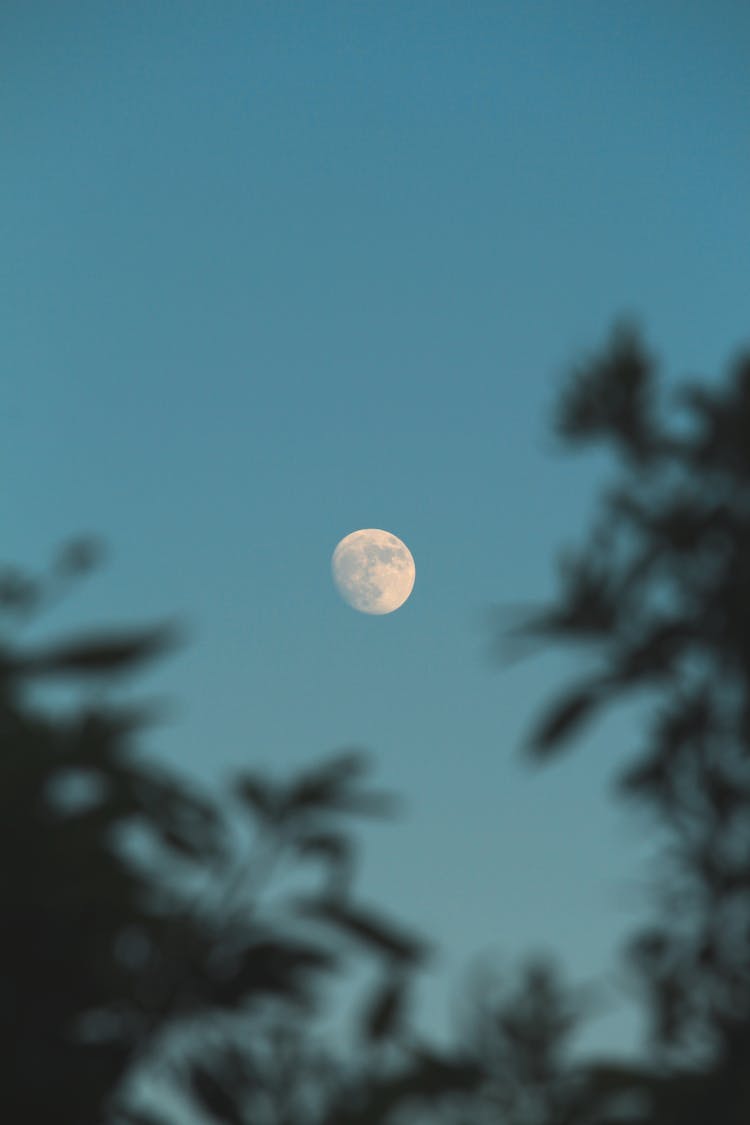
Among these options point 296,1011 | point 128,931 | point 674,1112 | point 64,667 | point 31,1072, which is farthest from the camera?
point 296,1011

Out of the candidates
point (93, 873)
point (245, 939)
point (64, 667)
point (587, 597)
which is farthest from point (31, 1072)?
point (587, 597)

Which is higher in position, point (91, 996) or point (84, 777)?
point (84, 777)

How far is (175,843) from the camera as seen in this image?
6246 millimetres

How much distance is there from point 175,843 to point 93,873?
977 mm

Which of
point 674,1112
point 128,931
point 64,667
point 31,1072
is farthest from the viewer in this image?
point 128,931

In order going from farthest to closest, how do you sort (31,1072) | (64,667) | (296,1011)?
(296,1011) < (31,1072) < (64,667)

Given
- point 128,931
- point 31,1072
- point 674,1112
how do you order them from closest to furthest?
point 31,1072 < point 674,1112 < point 128,931

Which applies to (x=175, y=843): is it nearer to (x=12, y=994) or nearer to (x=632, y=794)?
(x=12, y=994)

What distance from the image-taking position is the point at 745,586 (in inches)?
232

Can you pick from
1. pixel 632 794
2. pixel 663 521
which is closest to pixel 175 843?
pixel 632 794

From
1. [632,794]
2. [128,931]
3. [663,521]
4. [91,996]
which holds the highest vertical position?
[663,521]

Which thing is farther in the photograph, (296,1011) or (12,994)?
(296,1011)

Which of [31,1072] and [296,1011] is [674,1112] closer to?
[296,1011]

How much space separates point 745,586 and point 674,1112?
2515 mm
